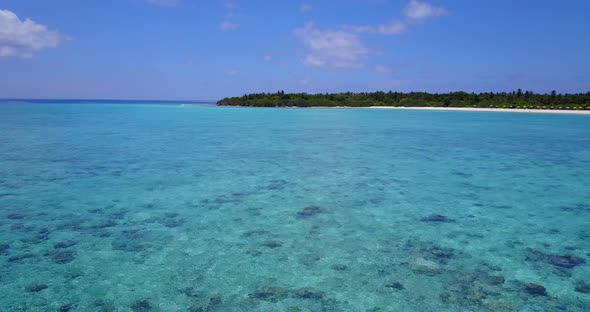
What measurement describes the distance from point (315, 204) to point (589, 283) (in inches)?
232

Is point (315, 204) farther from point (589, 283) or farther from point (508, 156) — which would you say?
point (508, 156)

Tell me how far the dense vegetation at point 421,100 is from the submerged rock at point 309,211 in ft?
258

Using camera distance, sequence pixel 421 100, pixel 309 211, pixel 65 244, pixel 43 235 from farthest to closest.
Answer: pixel 421 100 < pixel 309 211 < pixel 43 235 < pixel 65 244

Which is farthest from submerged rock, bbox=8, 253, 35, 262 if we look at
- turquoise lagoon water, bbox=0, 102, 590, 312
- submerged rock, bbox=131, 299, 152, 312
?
submerged rock, bbox=131, 299, 152, 312

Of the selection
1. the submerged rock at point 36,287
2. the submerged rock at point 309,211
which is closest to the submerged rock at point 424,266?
the submerged rock at point 309,211

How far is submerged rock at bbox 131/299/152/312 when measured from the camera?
5.21m

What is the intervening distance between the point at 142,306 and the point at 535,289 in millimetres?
5661

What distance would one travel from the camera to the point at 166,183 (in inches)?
499

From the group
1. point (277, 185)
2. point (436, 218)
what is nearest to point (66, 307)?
point (436, 218)

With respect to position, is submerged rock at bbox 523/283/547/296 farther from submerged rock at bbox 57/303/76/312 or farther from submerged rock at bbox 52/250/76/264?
submerged rock at bbox 52/250/76/264

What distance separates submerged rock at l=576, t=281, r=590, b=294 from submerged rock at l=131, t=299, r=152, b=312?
20.2 feet

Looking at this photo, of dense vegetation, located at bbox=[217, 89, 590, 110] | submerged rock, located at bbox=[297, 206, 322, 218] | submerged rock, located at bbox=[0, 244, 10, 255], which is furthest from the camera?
dense vegetation, located at bbox=[217, 89, 590, 110]

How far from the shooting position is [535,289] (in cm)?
586

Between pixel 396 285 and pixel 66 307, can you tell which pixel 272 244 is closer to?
pixel 396 285
